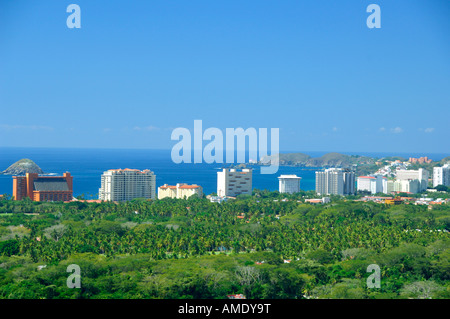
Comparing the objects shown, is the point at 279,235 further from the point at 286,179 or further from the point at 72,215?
the point at 286,179

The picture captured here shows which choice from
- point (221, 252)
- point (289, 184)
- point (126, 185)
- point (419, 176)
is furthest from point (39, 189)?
point (419, 176)

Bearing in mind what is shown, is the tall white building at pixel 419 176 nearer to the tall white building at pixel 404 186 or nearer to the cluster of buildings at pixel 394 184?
the cluster of buildings at pixel 394 184

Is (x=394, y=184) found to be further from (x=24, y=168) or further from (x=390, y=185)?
(x=24, y=168)

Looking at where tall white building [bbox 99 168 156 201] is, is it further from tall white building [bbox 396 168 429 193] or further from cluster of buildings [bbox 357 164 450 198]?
tall white building [bbox 396 168 429 193]

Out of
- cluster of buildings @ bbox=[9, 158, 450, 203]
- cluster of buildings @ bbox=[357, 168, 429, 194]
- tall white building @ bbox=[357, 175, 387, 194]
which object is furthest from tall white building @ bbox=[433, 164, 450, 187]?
tall white building @ bbox=[357, 175, 387, 194]
